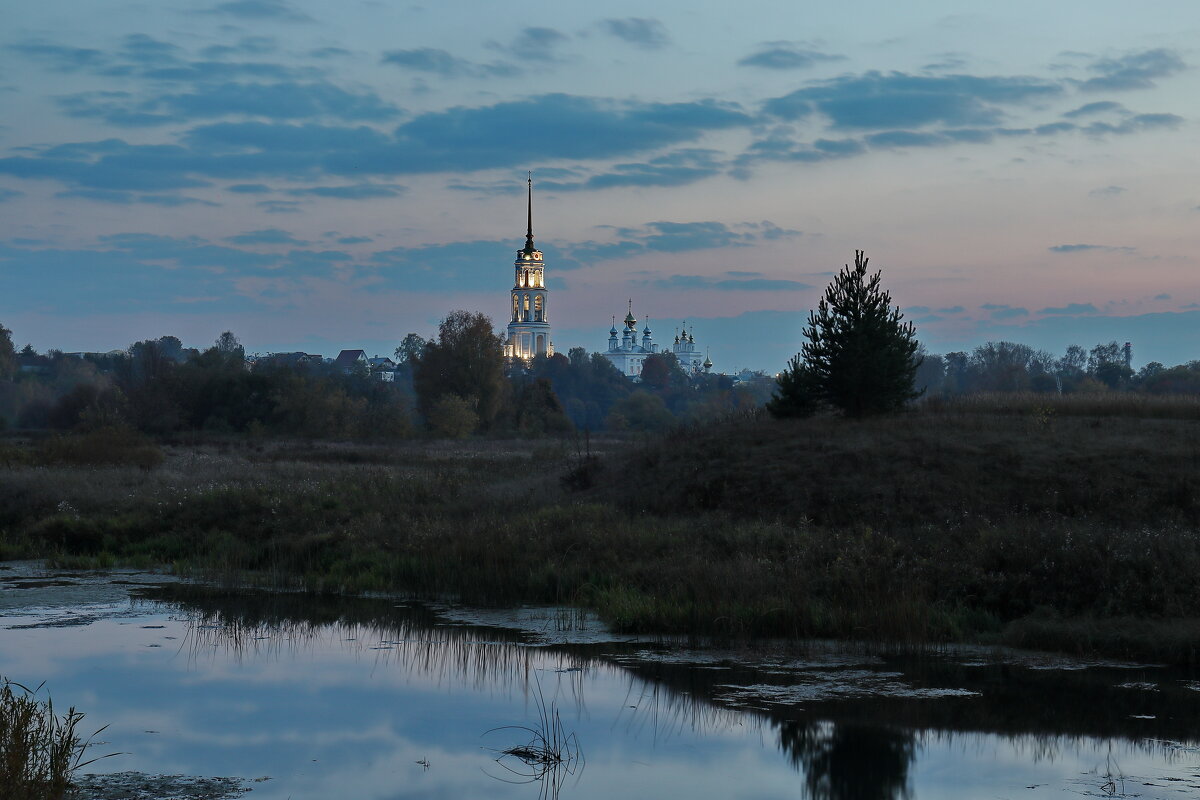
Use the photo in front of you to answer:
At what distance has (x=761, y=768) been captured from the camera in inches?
391

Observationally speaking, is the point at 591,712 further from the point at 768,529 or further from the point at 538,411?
the point at 538,411

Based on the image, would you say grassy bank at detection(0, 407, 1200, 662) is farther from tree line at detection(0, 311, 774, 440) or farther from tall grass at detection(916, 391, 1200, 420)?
tree line at detection(0, 311, 774, 440)

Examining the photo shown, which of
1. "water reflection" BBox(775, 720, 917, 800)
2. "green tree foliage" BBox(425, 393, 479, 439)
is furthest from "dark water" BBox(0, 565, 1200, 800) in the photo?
"green tree foliage" BBox(425, 393, 479, 439)

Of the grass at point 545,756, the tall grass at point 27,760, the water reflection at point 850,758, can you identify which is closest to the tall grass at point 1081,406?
the water reflection at point 850,758

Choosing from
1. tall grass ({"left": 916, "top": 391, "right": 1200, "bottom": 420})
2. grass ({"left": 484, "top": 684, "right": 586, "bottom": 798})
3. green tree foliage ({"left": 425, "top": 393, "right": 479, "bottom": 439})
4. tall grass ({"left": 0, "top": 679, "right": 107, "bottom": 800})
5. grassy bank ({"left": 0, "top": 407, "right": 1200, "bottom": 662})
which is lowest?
grass ({"left": 484, "top": 684, "right": 586, "bottom": 798})

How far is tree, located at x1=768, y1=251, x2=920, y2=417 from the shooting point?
91.8 ft

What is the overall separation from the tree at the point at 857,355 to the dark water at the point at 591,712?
1415 centimetres

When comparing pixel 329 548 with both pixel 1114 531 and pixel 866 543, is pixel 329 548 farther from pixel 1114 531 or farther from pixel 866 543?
pixel 1114 531

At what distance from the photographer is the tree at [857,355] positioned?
91.8 ft

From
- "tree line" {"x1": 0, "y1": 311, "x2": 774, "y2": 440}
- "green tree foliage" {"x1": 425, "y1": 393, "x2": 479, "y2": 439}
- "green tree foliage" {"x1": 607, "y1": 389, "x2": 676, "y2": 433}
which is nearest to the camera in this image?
"tree line" {"x1": 0, "y1": 311, "x2": 774, "y2": 440}

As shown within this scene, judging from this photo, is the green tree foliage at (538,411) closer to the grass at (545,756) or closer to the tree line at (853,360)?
the tree line at (853,360)

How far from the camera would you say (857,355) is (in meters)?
27.9

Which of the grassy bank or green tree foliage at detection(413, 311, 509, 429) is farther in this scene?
green tree foliage at detection(413, 311, 509, 429)

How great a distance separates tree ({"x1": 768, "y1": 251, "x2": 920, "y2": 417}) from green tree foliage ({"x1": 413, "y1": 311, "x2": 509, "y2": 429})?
57533 millimetres
